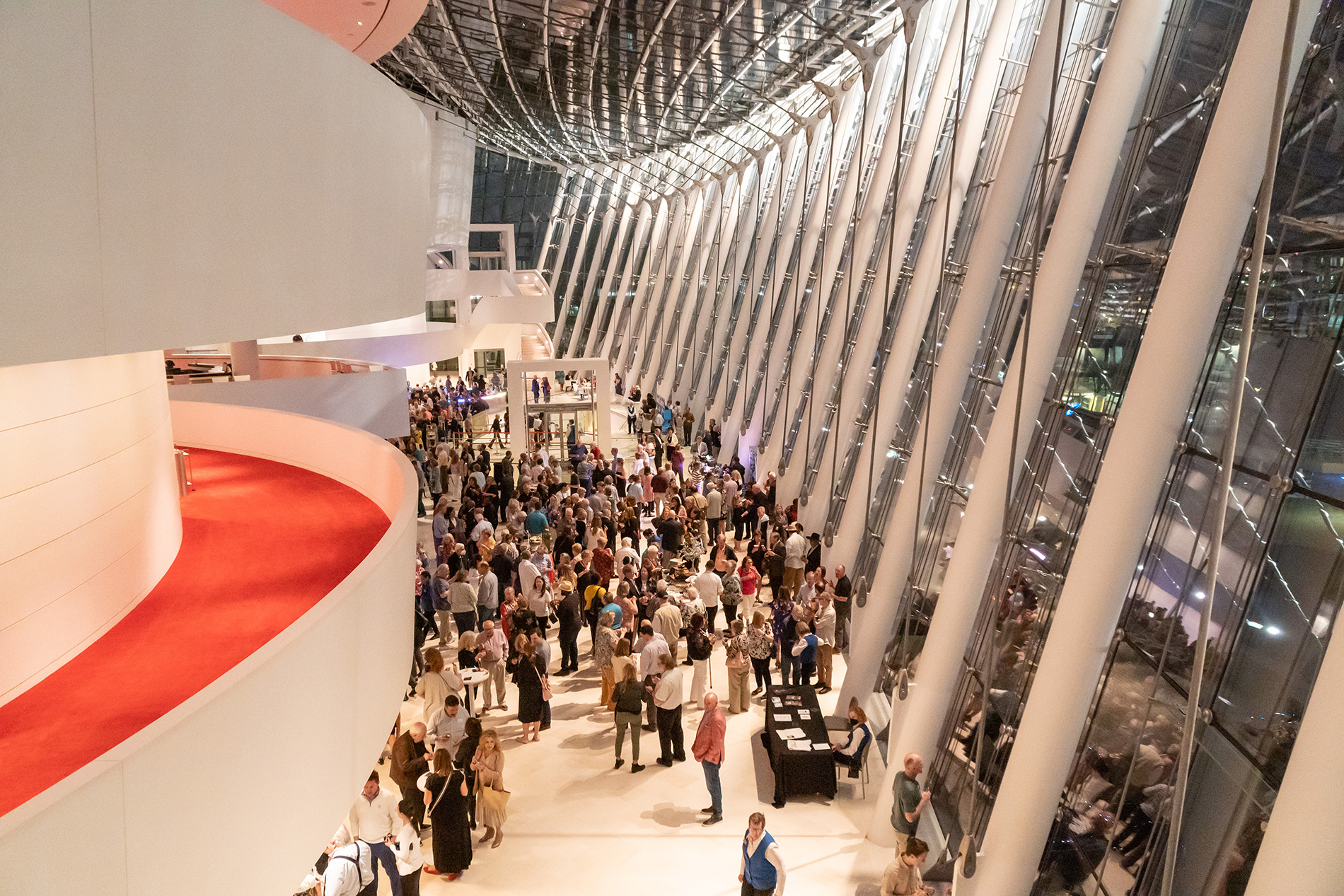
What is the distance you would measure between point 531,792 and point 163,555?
4.77 m

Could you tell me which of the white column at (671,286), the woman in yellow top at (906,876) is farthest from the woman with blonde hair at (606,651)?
the white column at (671,286)

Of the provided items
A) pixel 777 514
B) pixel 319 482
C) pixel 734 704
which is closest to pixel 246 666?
pixel 319 482

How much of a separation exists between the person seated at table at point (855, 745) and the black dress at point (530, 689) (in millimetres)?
3244

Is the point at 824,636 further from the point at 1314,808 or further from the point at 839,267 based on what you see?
the point at 839,267

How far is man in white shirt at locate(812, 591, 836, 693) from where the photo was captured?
12.1 m

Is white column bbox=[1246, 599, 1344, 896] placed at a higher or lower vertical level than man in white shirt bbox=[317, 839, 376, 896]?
higher

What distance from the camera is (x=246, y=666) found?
385 cm

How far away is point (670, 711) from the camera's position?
10.2 meters

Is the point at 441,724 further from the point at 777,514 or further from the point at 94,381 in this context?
the point at 777,514

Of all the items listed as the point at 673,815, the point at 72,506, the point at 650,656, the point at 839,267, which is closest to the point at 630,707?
the point at 650,656

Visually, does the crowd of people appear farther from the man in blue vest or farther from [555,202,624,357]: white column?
[555,202,624,357]: white column

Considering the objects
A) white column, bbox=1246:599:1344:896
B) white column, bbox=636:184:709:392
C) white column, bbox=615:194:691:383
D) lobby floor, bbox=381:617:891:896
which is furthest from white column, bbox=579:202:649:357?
white column, bbox=1246:599:1344:896

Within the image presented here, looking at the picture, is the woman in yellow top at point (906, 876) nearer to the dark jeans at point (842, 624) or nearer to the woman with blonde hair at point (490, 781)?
the woman with blonde hair at point (490, 781)

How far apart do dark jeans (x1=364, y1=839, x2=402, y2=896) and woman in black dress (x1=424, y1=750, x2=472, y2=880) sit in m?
0.57
